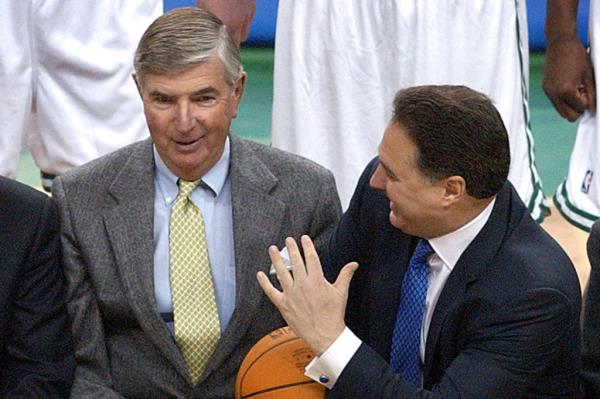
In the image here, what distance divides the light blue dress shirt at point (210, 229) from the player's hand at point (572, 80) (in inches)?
40.9

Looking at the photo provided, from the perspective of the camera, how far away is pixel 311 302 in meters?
2.76

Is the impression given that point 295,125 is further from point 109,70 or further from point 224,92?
point 224,92

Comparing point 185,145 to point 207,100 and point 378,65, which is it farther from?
point 378,65

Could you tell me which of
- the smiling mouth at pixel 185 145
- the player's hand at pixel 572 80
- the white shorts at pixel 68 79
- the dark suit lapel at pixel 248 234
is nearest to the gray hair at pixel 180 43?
the smiling mouth at pixel 185 145

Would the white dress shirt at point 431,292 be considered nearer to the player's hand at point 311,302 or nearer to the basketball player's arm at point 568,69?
the player's hand at point 311,302

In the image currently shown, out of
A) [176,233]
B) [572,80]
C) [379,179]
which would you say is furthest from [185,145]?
[572,80]

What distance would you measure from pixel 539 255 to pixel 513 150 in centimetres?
103

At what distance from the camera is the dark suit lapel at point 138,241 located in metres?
3.03

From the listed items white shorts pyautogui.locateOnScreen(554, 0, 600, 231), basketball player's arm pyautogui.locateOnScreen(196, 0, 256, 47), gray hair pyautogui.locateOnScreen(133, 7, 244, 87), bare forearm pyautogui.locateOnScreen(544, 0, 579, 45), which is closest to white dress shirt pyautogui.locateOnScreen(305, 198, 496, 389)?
gray hair pyautogui.locateOnScreen(133, 7, 244, 87)

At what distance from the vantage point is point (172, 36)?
3016 millimetres

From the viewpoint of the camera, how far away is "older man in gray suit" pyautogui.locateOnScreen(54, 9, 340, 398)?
304cm

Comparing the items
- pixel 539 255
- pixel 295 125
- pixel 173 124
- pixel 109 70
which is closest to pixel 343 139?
pixel 295 125

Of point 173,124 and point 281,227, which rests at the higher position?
point 173,124

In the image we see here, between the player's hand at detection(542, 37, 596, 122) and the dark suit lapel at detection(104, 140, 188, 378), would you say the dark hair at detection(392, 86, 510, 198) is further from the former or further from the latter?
the player's hand at detection(542, 37, 596, 122)
